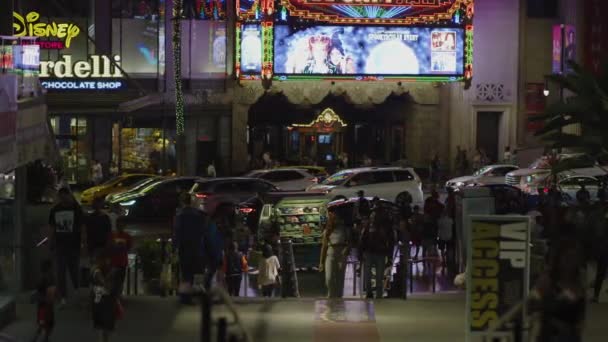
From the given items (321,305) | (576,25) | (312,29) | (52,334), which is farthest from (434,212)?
(576,25)

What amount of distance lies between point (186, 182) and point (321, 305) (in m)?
17.2

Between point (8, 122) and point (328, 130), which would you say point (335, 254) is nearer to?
point (8, 122)

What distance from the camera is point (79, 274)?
15758 mm

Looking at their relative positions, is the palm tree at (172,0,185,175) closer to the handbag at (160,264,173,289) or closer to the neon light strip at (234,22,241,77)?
the neon light strip at (234,22,241,77)

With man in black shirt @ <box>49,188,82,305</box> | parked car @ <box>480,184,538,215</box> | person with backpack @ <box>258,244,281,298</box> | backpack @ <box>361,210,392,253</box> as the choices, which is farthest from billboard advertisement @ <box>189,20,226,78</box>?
man in black shirt @ <box>49,188,82,305</box>

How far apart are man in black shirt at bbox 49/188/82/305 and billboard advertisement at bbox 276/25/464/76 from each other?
3371 centimetres

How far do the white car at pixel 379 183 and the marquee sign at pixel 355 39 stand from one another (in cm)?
1350

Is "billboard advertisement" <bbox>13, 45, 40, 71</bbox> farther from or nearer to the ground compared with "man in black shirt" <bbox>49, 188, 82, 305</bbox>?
farther from the ground

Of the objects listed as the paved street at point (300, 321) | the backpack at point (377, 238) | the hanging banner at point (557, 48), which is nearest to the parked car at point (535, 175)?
the hanging banner at point (557, 48)

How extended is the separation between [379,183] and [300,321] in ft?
70.2

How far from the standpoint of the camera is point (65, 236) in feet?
48.8

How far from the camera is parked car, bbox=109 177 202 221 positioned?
30625 mm

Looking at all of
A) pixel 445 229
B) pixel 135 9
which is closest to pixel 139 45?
pixel 135 9

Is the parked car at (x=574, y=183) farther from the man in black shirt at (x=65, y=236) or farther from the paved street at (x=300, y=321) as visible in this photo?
the man in black shirt at (x=65, y=236)
